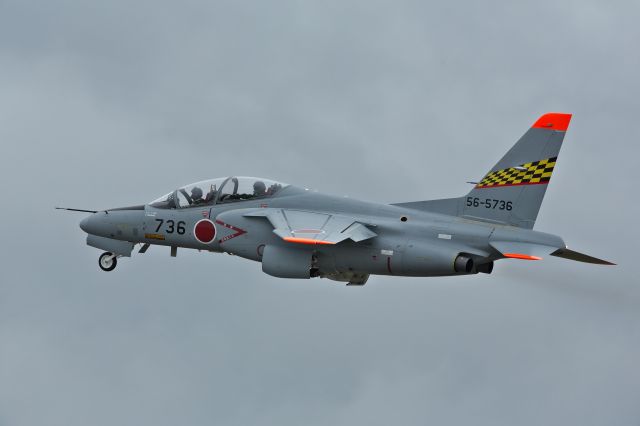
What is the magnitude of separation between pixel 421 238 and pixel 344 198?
257 cm

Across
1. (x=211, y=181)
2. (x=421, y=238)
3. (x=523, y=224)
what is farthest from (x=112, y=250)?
(x=523, y=224)

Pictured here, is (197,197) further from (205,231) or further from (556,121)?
(556,121)

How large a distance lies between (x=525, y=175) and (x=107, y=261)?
11.8 meters

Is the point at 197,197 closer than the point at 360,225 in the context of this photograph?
No

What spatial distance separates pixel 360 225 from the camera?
3491 centimetres

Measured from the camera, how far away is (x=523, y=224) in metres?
33.7

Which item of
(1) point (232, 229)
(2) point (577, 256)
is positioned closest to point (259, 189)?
(1) point (232, 229)

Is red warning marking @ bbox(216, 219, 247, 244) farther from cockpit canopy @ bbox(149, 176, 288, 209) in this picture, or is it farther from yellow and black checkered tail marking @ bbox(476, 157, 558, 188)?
yellow and black checkered tail marking @ bbox(476, 157, 558, 188)

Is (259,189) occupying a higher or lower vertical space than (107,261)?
higher

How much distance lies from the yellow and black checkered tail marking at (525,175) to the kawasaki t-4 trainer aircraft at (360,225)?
0.08ft

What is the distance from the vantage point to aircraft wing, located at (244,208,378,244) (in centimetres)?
3419

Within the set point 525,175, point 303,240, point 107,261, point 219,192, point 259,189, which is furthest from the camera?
point 107,261

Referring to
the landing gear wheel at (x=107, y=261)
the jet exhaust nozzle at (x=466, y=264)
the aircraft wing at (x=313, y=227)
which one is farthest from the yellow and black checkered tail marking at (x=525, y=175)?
the landing gear wheel at (x=107, y=261)

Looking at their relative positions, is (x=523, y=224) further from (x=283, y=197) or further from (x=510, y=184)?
(x=283, y=197)
